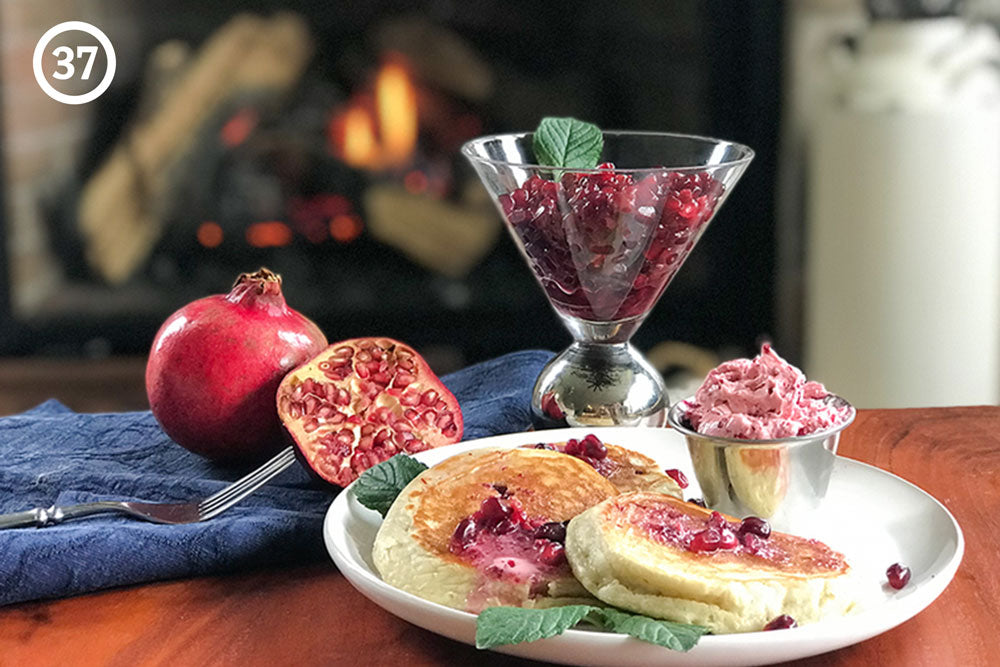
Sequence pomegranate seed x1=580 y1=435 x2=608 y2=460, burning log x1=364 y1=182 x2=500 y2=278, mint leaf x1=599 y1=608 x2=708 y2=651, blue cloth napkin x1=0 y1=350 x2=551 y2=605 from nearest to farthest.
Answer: mint leaf x1=599 y1=608 x2=708 y2=651, blue cloth napkin x1=0 y1=350 x2=551 y2=605, pomegranate seed x1=580 y1=435 x2=608 y2=460, burning log x1=364 y1=182 x2=500 y2=278

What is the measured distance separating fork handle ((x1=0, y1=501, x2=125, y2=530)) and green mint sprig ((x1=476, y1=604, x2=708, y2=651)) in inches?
19.1

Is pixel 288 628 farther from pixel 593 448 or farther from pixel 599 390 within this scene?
pixel 599 390

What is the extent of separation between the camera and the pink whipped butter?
1137 millimetres

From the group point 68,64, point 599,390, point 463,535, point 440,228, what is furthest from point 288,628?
point 68,64

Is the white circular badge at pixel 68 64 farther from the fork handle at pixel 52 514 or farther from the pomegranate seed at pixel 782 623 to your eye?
the pomegranate seed at pixel 782 623

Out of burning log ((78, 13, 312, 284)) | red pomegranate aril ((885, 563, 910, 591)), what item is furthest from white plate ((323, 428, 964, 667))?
burning log ((78, 13, 312, 284))

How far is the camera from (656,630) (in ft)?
2.81

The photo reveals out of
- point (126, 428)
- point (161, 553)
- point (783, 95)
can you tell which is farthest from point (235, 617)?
point (783, 95)

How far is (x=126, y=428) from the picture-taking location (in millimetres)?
1550

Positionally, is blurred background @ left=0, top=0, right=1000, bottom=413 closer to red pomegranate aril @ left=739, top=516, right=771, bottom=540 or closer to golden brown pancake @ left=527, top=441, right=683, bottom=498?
golden brown pancake @ left=527, top=441, right=683, bottom=498

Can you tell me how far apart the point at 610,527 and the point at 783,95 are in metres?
2.32

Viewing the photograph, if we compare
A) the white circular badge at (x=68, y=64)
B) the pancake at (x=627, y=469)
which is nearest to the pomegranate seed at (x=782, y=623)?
the pancake at (x=627, y=469)

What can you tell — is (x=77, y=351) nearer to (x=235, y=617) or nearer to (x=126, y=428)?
(x=126, y=428)

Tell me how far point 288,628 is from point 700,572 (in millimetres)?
341
